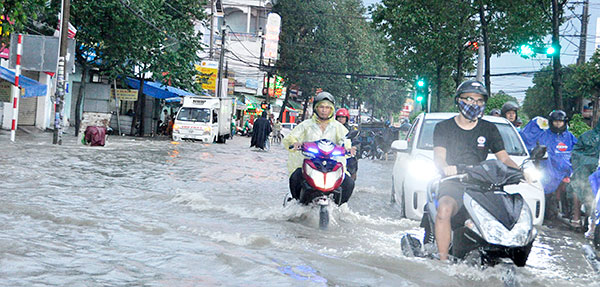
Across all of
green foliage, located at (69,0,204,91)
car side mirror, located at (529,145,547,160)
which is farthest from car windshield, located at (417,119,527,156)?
green foliage, located at (69,0,204,91)

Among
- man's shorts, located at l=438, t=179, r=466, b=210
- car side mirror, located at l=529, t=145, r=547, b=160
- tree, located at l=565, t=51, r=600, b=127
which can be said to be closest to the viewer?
man's shorts, located at l=438, t=179, r=466, b=210

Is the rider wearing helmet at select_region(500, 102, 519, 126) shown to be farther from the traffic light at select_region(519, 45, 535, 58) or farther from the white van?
the white van

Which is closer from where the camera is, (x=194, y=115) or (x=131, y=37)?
(x=131, y=37)

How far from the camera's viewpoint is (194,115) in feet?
115

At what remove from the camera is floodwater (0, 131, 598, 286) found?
201 inches

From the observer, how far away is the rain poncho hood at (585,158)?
31.5ft

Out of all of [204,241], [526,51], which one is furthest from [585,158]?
[526,51]

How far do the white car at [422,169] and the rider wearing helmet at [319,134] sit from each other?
0.83 metres

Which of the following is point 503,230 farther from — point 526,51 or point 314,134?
point 526,51

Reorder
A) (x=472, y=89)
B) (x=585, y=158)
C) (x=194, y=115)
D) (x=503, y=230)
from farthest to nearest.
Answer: (x=194, y=115) → (x=585, y=158) → (x=472, y=89) → (x=503, y=230)

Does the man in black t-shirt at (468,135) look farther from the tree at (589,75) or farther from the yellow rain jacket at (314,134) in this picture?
the tree at (589,75)

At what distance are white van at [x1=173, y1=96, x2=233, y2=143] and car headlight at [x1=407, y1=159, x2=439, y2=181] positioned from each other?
84.2 ft

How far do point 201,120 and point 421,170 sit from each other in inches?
1058

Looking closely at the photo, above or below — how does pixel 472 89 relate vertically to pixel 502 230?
above
